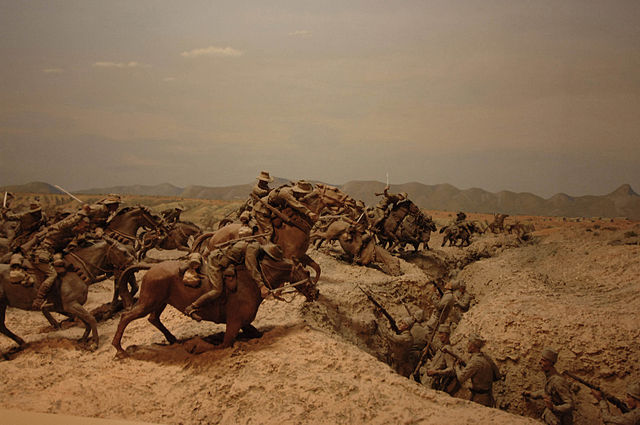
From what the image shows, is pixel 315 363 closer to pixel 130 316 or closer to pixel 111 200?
pixel 130 316

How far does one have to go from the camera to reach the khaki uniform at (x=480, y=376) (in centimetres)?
508

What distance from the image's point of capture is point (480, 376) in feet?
16.8

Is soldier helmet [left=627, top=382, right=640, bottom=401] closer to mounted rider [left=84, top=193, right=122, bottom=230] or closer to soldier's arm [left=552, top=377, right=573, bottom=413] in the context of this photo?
soldier's arm [left=552, top=377, right=573, bottom=413]

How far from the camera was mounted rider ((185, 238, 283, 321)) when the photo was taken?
5.12 metres

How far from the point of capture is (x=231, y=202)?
29.2 meters

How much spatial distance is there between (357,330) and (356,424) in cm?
357

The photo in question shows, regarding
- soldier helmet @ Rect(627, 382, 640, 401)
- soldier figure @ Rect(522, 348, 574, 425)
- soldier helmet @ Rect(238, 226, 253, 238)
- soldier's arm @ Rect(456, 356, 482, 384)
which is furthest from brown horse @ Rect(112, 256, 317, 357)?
soldier helmet @ Rect(627, 382, 640, 401)

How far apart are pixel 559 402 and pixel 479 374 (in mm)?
876

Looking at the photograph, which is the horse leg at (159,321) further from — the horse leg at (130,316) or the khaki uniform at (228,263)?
the khaki uniform at (228,263)

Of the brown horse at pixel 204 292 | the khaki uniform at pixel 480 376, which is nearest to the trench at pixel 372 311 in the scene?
the brown horse at pixel 204 292

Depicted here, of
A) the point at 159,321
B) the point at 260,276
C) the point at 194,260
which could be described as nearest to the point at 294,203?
the point at 260,276

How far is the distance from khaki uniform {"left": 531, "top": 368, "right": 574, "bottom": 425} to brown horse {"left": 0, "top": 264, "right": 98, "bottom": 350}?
19.7 ft

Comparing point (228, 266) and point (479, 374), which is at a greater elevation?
point (228, 266)

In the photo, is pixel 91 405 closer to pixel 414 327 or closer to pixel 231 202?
pixel 414 327
